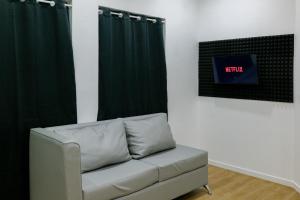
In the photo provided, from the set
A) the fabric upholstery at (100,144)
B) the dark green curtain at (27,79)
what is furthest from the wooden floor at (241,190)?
the dark green curtain at (27,79)

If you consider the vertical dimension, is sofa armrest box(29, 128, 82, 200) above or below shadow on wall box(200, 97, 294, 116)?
below

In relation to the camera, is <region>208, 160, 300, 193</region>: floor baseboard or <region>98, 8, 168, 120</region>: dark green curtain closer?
<region>98, 8, 168, 120</region>: dark green curtain

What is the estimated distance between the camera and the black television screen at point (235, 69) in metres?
3.74

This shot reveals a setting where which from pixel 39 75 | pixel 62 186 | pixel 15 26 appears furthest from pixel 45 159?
pixel 15 26

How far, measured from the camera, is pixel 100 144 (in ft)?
9.05

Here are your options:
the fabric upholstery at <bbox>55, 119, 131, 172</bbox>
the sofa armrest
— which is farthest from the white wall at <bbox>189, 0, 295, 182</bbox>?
the sofa armrest

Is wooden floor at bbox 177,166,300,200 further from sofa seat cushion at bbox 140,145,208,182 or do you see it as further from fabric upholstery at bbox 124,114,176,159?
fabric upholstery at bbox 124,114,176,159

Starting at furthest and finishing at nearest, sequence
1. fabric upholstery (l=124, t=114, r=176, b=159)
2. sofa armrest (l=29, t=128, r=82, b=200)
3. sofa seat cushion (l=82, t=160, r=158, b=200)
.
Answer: fabric upholstery (l=124, t=114, r=176, b=159)
sofa seat cushion (l=82, t=160, r=158, b=200)
sofa armrest (l=29, t=128, r=82, b=200)

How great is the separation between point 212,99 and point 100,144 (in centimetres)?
217

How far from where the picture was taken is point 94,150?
269 centimetres

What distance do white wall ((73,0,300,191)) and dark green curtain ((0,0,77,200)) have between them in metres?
0.19

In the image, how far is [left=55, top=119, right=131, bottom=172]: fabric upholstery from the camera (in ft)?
8.70

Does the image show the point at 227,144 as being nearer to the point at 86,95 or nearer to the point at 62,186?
the point at 86,95

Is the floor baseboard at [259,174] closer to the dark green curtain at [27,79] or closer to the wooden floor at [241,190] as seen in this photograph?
the wooden floor at [241,190]
